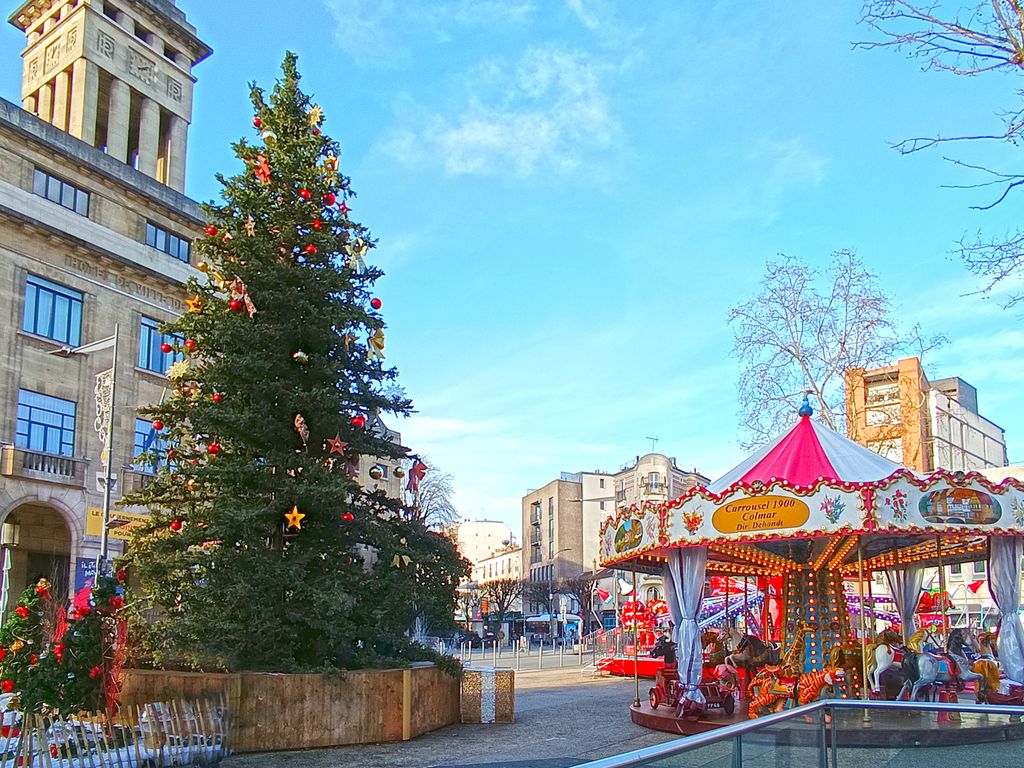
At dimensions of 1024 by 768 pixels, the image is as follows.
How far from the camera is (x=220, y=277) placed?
57.1 ft

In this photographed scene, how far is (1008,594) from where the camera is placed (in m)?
16.9

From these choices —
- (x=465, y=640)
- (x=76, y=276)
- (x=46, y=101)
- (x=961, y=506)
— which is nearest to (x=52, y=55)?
(x=46, y=101)

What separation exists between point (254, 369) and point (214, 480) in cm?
199

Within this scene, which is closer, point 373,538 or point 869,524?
point 869,524

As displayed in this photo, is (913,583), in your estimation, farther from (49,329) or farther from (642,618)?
(49,329)

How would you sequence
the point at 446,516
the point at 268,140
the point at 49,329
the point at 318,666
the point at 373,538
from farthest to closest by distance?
the point at 446,516 < the point at 49,329 < the point at 268,140 < the point at 373,538 < the point at 318,666

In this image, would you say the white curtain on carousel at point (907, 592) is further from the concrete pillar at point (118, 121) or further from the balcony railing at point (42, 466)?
the concrete pillar at point (118, 121)

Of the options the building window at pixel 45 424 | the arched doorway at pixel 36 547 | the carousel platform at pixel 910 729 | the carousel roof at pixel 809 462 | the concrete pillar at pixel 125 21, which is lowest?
the carousel platform at pixel 910 729

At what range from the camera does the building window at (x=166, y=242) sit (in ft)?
113

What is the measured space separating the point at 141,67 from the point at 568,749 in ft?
114

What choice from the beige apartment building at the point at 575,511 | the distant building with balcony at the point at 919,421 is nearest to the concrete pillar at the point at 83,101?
the distant building with balcony at the point at 919,421

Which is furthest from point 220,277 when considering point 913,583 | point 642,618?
point 642,618

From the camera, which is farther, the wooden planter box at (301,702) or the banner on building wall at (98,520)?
the banner on building wall at (98,520)

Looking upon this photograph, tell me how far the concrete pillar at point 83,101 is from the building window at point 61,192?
5694 mm
